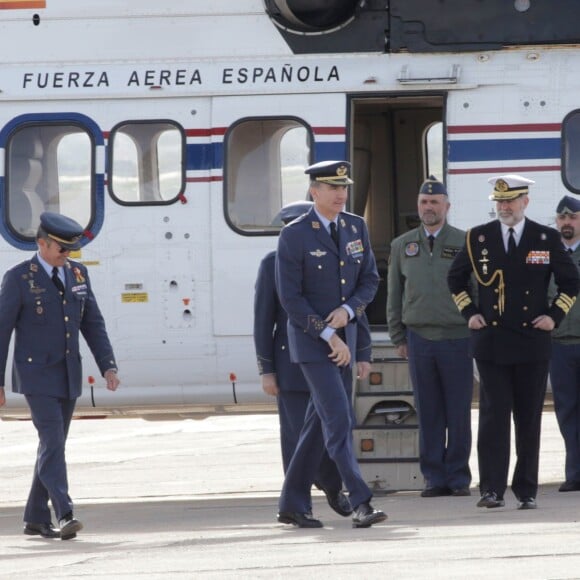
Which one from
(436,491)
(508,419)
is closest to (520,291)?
(508,419)

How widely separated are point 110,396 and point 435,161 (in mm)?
3031

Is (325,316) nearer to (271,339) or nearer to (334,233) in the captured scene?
(334,233)

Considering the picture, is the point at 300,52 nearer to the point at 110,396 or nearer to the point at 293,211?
the point at 293,211

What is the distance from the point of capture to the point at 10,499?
11836 mm

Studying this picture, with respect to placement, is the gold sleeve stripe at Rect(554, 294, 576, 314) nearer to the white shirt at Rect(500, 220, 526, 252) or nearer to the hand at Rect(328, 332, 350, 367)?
the white shirt at Rect(500, 220, 526, 252)

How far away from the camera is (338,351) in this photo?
304 inches

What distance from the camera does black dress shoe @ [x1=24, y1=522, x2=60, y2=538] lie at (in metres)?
8.44

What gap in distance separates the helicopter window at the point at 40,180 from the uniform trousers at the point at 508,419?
3189 millimetres

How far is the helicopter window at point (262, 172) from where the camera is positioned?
33.0 feet

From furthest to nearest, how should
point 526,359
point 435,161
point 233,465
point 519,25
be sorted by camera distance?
point 233,465
point 435,161
point 519,25
point 526,359

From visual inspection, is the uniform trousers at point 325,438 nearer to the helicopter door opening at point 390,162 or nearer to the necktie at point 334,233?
the necktie at point 334,233

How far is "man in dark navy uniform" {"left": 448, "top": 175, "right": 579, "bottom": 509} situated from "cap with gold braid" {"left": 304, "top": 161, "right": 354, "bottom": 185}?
3.32 feet

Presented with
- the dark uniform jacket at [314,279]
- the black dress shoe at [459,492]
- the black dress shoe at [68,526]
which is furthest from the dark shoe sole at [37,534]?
the black dress shoe at [459,492]

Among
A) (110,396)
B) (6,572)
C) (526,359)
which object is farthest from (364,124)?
(6,572)
